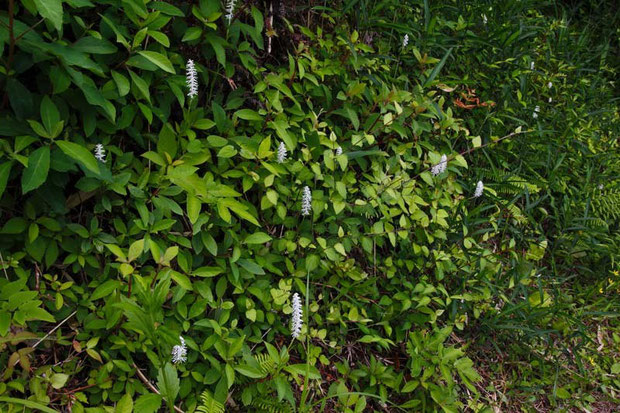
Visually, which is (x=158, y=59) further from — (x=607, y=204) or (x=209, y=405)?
(x=607, y=204)

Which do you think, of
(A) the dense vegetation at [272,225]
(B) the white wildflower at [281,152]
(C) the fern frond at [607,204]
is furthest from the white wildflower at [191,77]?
(C) the fern frond at [607,204]

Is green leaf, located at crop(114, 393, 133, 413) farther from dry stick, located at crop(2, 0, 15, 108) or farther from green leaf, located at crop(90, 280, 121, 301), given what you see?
dry stick, located at crop(2, 0, 15, 108)

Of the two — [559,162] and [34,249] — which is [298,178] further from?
[559,162]

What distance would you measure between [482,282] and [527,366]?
541 millimetres

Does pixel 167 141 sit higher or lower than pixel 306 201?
higher

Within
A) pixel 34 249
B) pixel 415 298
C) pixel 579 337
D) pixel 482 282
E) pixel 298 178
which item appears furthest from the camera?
pixel 579 337

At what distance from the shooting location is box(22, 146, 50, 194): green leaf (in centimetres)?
127

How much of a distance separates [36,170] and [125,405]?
0.76 metres

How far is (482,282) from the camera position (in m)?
2.46

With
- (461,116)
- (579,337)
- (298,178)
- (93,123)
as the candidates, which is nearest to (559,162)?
(461,116)

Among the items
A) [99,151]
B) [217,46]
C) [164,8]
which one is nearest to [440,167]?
[217,46]

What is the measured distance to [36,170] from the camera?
4.24 feet

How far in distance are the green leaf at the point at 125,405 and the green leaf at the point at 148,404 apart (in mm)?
127

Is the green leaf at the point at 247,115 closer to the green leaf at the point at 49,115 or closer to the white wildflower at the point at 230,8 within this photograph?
the white wildflower at the point at 230,8
